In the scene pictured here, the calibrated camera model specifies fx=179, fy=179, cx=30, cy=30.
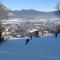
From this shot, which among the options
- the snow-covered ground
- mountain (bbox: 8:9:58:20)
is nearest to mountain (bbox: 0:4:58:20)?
mountain (bbox: 8:9:58:20)

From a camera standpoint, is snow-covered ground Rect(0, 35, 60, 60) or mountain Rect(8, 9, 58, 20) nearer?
snow-covered ground Rect(0, 35, 60, 60)

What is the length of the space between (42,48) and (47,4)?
0.60m

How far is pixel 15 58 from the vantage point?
92.7 inches

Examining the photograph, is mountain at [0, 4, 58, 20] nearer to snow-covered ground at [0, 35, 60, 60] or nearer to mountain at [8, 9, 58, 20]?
mountain at [8, 9, 58, 20]

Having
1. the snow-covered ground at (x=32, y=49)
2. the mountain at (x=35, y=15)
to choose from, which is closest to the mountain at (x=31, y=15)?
the mountain at (x=35, y=15)

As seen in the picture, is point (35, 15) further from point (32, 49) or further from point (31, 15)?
point (32, 49)

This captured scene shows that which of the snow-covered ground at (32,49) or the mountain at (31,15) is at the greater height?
the mountain at (31,15)

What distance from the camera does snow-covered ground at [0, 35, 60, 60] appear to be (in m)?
2.34

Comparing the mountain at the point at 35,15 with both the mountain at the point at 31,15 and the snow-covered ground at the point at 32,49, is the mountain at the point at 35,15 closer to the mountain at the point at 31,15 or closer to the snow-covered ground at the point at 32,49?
the mountain at the point at 31,15

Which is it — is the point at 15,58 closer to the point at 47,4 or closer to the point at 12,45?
the point at 12,45

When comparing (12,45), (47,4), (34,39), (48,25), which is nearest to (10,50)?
(12,45)

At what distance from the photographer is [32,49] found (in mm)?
2373

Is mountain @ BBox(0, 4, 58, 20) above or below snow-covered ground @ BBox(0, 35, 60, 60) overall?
above

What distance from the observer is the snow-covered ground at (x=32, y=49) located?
2.34 m
